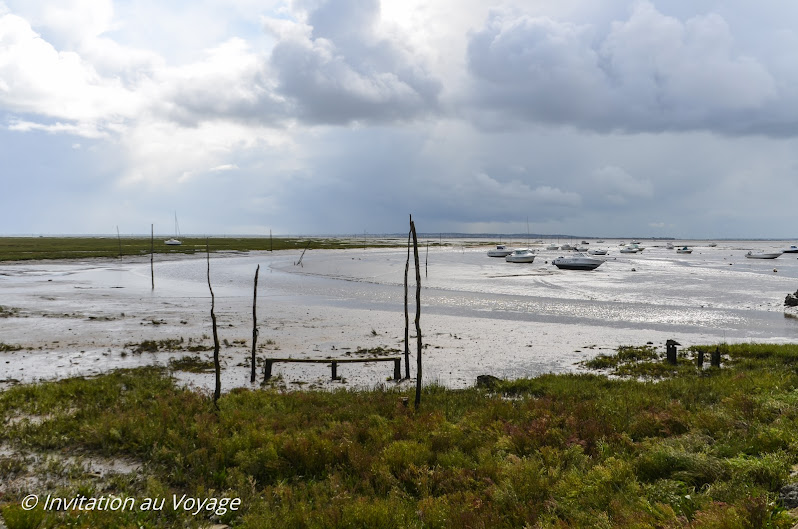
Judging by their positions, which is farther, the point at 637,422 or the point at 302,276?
the point at 302,276

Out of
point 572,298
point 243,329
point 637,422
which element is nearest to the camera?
point 637,422

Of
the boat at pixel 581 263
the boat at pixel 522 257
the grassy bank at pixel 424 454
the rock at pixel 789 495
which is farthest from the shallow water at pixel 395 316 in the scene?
the boat at pixel 522 257

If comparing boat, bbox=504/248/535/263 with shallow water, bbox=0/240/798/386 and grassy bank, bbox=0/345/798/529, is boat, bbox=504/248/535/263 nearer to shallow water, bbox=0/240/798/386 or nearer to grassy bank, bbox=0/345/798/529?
shallow water, bbox=0/240/798/386

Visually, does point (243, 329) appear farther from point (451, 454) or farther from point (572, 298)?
point (572, 298)

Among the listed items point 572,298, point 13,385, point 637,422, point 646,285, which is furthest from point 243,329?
point 646,285

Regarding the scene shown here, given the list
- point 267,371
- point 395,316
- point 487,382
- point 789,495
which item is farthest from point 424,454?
point 395,316

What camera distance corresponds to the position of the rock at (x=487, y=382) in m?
14.9

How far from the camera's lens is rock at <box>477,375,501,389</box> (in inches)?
585

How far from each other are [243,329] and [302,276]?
32679mm

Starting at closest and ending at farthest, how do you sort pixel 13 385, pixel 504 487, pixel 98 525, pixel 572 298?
pixel 98 525 → pixel 504 487 → pixel 13 385 → pixel 572 298

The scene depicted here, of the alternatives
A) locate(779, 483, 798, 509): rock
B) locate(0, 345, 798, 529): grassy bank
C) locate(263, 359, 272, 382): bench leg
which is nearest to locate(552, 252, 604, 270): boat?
locate(0, 345, 798, 529): grassy bank

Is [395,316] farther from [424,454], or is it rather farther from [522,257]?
[522,257]

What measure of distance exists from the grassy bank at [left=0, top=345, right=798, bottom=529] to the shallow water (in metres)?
4.48

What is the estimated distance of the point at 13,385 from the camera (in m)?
14.5
